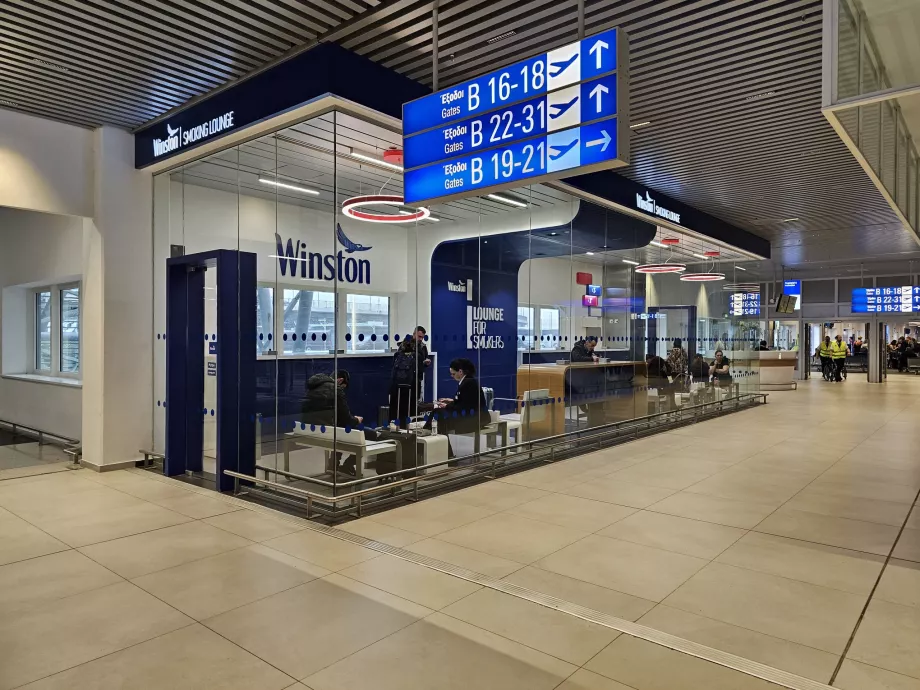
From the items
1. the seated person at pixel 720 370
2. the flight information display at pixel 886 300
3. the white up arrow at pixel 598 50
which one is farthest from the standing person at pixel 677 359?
the flight information display at pixel 886 300

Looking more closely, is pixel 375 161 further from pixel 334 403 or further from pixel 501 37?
pixel 334 403

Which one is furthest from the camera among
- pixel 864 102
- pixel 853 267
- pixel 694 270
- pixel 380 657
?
pixel 853 267

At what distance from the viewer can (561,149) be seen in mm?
3566

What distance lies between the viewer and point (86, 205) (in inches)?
254

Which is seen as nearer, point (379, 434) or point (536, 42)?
point (536, 42)

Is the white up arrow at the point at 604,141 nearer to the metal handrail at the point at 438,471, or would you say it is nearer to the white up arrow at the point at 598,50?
the white up arrow at the point at 598,50

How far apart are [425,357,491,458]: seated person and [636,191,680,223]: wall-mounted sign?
4.03 m

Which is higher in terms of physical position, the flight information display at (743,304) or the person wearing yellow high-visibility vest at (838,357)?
the flight information display at (743,304)

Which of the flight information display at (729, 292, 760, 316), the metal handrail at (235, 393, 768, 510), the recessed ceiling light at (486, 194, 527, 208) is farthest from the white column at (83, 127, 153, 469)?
the flight information display at (729, 292, 760, 316)

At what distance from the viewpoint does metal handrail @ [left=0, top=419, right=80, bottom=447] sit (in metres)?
7.90

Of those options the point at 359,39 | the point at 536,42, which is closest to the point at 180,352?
the point at 359,39

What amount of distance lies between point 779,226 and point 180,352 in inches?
437

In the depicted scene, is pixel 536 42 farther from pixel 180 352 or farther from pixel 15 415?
pixel 15 415

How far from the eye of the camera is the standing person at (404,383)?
586cm
